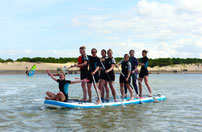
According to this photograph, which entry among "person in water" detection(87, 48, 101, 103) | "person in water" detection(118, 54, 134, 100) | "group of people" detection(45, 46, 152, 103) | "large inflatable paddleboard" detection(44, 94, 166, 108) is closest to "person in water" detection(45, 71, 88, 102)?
"group of people" detection(45, 46, 152, 103)

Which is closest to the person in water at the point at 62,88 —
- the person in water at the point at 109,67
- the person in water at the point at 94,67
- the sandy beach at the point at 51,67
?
the person in water at the point at 94,67

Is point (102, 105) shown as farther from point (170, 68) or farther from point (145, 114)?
point (170, 68)

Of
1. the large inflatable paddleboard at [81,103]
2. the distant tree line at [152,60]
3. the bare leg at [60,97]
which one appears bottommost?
the large inflatable paddleboard at [81,103]

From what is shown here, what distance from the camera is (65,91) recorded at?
9727mm

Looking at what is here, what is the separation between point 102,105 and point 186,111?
3.15 m

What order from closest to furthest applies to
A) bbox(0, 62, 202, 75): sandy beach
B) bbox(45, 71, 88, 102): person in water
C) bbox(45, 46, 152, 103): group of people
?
bbox(45, 71, 88, 102): person in water < bbox(45, 46, 152, 103): group of people < bbox(0, 62, 202, 75): sandy beach

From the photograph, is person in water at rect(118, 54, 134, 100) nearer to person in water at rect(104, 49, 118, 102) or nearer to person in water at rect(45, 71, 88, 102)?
person in water at rect(104, 49, 118, 102)

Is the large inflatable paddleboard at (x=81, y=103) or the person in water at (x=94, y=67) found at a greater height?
the person in water at (x=94, y=67)

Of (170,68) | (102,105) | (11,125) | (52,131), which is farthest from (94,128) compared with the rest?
(170,68)

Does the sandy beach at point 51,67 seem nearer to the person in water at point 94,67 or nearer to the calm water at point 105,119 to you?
the person in water at point 94,67

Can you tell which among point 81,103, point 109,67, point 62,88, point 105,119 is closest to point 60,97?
point 62,88

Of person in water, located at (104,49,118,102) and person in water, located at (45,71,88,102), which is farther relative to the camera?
person in water, located at (104,49,118,102)

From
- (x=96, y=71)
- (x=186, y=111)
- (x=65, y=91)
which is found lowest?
(x=186, y=111)

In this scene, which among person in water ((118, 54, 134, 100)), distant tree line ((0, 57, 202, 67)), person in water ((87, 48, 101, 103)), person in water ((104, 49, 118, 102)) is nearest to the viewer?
person in water ((87, 48, 101, 103))
